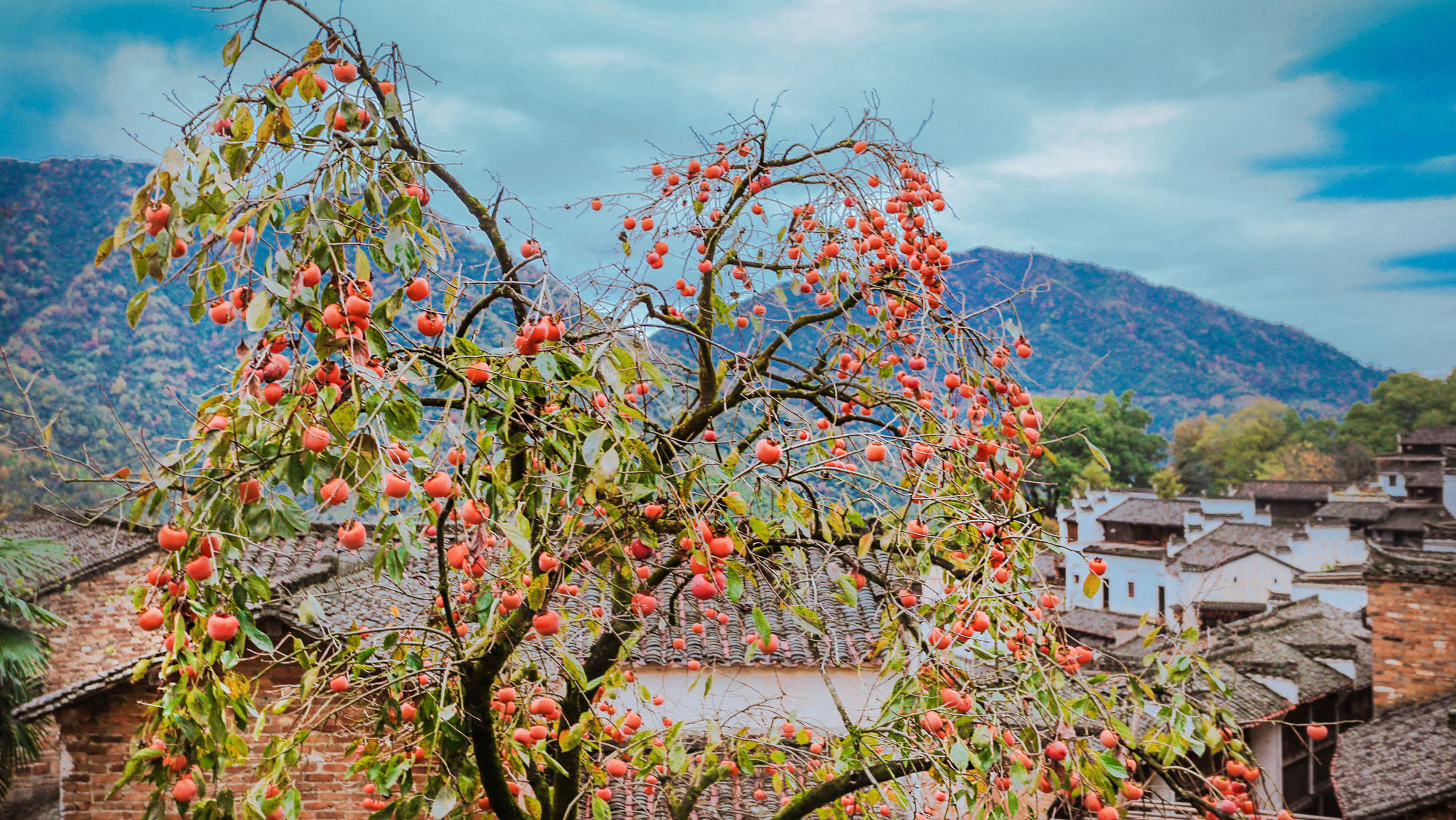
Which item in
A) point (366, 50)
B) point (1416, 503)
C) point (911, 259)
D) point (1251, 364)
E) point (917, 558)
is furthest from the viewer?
point (1251, 364)

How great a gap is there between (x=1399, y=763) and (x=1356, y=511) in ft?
60.5

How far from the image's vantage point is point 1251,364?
6788 cm

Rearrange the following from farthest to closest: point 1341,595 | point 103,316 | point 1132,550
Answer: point 103,316 → point 1132,550 → point 1341,595

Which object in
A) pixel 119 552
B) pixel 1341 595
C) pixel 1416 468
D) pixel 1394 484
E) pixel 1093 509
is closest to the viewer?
pixel 119 552

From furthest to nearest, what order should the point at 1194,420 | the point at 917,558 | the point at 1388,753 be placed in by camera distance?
the point at 1194,420, the point at 1388,753, the point at 917,558

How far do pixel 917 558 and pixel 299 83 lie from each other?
202cm

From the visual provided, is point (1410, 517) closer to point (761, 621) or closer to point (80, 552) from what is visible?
point (761, 621)

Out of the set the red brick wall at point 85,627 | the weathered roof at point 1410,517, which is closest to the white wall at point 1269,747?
the weathered roof at point 1410,517

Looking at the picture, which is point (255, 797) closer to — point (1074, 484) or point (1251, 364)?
point (1074, 484)

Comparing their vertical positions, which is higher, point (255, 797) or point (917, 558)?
point (917, 558)

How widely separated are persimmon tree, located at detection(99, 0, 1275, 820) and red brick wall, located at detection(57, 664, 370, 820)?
2.89 metres

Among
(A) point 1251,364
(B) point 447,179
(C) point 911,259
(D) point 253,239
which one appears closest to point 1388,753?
(C) point 911,259

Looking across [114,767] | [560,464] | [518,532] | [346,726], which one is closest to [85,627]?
[114,767]

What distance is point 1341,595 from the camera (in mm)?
15344
